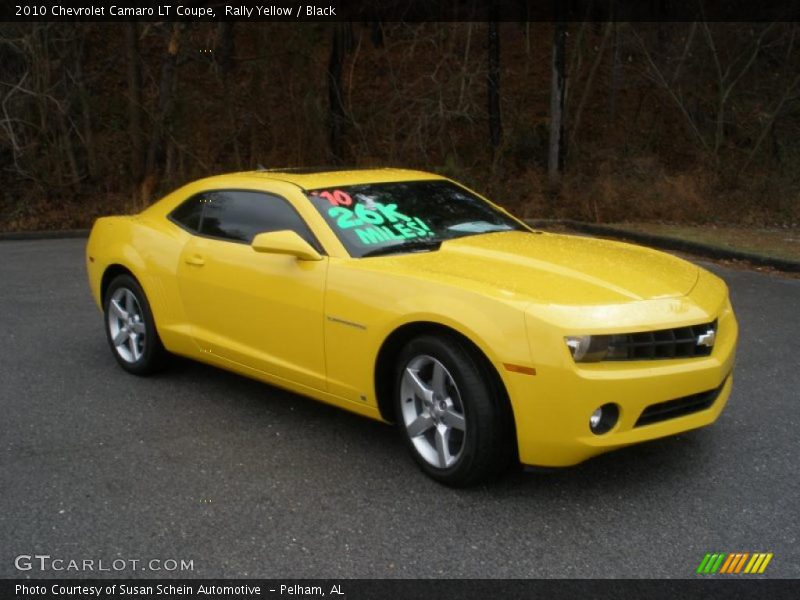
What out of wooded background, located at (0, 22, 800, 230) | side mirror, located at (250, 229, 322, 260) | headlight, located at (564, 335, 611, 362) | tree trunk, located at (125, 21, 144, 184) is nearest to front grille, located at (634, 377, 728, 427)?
headlight, located at (564, 335, 611, 362)

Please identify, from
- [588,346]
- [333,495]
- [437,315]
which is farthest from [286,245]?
[588,346]

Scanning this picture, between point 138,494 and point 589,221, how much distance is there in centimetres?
1289

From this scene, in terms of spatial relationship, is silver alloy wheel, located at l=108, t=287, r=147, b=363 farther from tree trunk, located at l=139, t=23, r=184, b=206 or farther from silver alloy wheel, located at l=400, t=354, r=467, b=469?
tree trunk, located at l=139, t=23, r=184, b=206

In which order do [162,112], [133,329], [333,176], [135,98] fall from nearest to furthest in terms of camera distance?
[333,176]
[133,329]
[135,98]
[162,112]

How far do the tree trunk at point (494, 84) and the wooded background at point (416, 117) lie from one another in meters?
0.05

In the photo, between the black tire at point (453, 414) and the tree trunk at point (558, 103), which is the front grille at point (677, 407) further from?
the tree trunk at point (558, 103)

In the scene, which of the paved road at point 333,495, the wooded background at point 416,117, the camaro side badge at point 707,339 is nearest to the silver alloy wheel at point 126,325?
the paved road at point 333,495

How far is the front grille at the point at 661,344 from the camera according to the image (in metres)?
3.71

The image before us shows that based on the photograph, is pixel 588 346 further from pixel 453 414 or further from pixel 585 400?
pixel 453 414

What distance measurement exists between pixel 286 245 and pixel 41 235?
42.9ft

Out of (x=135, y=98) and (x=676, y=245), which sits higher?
(x=135, y=98)

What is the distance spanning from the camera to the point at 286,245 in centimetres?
451
